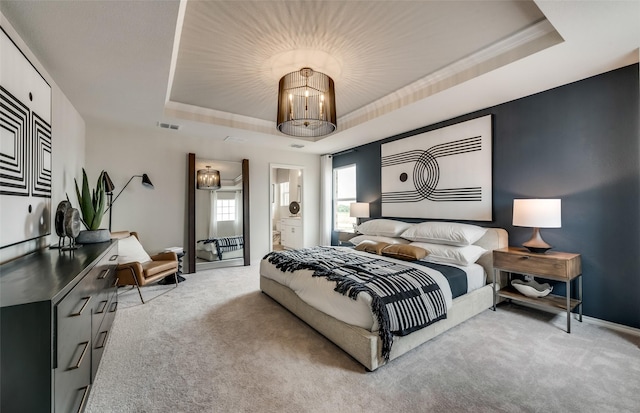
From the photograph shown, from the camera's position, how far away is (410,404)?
1603 mm

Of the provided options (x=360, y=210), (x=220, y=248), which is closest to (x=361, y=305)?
(x=360, y=210)

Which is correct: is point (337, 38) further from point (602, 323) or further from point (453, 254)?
point (602, 323)

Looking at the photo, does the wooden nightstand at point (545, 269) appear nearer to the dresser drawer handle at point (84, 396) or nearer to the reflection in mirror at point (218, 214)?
the dresser drawer handle at point (84, 396)

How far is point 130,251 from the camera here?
3537mm

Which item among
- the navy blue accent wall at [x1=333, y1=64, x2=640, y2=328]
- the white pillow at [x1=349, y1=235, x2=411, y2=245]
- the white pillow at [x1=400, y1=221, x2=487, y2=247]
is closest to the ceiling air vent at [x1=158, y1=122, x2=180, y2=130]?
the white pillow at [x1=349, y1=235, x2=411, y2=245]

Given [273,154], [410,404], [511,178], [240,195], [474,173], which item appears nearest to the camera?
[410,404]

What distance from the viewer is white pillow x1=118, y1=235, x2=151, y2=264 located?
3.40 meters

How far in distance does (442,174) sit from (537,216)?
1.44m

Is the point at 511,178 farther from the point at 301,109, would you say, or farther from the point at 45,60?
the point at 45,60

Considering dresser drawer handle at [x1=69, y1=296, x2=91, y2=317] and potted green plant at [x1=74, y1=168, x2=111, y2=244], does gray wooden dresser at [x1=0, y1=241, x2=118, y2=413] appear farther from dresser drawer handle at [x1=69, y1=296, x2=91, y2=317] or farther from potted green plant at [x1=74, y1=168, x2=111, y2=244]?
potted green plant at [x1=74, y1=168, x2=111, y2=244]

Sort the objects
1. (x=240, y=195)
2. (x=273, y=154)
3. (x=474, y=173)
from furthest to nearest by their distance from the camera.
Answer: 1. (x=273, y=154)
2. (x=240, y=195)
3. (x=474, y=173)

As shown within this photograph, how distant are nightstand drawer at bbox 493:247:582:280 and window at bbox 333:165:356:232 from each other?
3143 millimetres

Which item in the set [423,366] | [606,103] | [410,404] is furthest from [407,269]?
[606,103]

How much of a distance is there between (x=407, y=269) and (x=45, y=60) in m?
3.68
